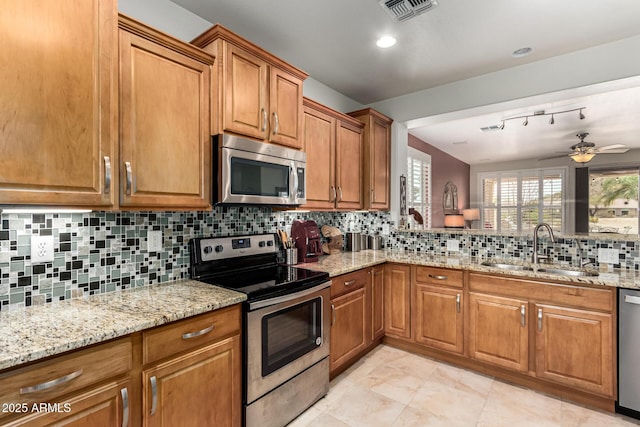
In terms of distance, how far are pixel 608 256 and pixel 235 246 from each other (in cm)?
293

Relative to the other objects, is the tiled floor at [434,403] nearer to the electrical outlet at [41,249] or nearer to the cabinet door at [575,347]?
the cabinet door at [575,347]

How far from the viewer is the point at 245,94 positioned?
6.61 ft

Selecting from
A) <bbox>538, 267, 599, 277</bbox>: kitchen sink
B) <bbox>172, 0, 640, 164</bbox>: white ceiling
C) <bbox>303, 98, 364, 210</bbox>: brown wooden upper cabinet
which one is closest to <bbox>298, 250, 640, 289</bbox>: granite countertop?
<bbox>538, 267, 599, 277</bbox>: kitchen sink

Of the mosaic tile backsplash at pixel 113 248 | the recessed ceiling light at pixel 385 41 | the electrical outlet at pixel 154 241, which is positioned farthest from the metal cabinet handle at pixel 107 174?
the recessed ceiling light at pixel 385 41

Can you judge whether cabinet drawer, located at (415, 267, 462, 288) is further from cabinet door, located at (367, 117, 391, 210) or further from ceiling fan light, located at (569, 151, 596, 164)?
ceiling fan light, located at (569, 151, 596, 164)

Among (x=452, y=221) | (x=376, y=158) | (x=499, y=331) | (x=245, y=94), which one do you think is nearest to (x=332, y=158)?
(x=376, y=158)

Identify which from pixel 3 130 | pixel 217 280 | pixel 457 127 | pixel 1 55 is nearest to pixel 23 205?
pixel 3 130

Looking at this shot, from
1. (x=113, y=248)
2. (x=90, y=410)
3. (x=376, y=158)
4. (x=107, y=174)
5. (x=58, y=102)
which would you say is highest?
(x=376, y=158)

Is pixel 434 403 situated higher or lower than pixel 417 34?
lower

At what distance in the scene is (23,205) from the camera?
1.22 meters

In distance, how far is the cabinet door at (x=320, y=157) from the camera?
8.87 ft

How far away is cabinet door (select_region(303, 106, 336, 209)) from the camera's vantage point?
106 inches

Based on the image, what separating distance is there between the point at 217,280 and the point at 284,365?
2.25 ft

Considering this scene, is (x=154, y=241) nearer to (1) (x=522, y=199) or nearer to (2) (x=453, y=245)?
(2) (x=453, y=245)
